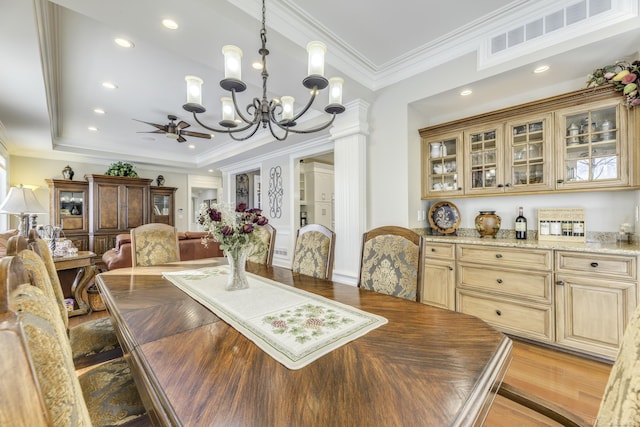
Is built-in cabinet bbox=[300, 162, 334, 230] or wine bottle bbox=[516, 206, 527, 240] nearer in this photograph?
wine bottle bbox=[516, 206, 527, 240]

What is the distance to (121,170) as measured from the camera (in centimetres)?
602

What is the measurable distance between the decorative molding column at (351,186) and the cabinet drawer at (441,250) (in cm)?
75

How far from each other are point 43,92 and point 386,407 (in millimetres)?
4095

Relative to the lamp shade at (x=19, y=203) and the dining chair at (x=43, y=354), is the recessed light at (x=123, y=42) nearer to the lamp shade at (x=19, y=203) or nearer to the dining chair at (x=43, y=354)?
the lamp shade at (x=19, y=203)

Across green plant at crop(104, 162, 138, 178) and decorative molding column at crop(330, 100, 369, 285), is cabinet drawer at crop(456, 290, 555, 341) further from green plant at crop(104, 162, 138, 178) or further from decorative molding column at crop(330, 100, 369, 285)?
green plant at crop(104, 162, 138, 178)

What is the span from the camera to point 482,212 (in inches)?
118

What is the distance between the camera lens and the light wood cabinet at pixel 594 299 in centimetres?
190

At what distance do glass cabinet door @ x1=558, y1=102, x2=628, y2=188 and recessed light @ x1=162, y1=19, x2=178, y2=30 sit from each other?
3.12 meters

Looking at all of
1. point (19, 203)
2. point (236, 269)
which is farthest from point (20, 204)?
point (236, 269)

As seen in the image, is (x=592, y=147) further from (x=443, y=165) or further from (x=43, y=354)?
(x=43, y=354)

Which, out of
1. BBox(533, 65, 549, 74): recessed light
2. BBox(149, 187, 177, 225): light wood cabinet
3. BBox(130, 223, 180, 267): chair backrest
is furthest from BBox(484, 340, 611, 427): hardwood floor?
BBox(149, 187, 177, 225): light wood cabinet

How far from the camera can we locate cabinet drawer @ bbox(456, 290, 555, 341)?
7.23 feet

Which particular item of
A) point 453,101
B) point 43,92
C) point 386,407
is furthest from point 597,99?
point 43,92

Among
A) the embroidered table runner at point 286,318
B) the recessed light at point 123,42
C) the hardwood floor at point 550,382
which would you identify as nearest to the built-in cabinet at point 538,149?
the hardwood floor at point 550,382
